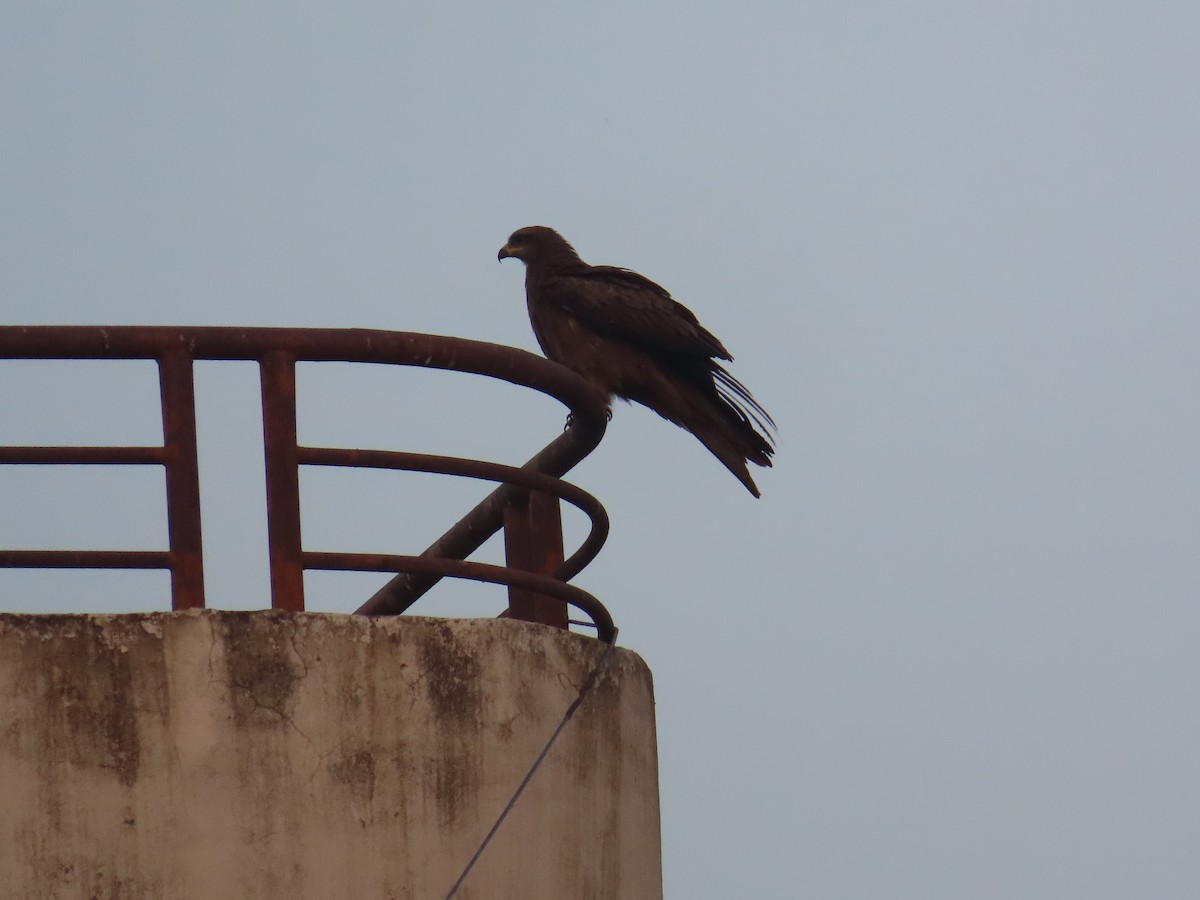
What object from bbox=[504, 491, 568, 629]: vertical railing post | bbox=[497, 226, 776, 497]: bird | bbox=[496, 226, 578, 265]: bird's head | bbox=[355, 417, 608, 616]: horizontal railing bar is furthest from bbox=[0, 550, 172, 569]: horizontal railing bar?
bbox=[496, 226, 578, 265]: bird's head

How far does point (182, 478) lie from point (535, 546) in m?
1.17

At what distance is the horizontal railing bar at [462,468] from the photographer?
3766 millimetres

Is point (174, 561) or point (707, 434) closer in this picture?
point (174, 561)

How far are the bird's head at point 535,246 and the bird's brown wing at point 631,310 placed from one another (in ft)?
2.04

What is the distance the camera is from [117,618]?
3498mm

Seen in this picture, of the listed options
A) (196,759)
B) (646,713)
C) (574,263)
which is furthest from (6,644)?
(574,263)

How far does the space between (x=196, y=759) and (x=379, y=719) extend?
37cm

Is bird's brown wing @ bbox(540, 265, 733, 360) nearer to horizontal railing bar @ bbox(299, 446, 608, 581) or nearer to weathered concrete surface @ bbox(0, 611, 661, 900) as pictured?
horizontal railing bar @ bbox(299, 446, 608, 581)

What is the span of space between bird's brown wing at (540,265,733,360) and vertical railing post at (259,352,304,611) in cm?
432

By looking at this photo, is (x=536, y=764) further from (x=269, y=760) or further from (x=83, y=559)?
(x=83, y=559)

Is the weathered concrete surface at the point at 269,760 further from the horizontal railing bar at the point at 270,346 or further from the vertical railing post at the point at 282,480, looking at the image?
the horizontal railing bar at the point at 270,346

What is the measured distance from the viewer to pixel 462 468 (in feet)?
12.7

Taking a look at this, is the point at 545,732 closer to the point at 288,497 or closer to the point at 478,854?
the point at 478,854

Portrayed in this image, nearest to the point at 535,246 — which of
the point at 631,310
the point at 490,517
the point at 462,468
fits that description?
the point at 631,310
